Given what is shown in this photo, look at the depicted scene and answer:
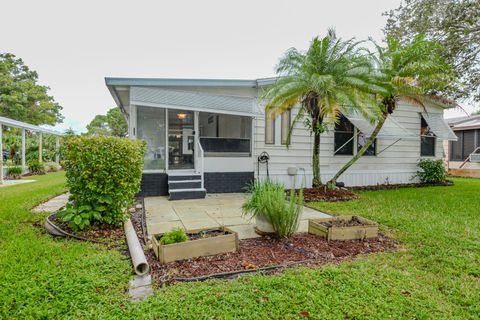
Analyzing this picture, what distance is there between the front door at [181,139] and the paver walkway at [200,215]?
134 cm

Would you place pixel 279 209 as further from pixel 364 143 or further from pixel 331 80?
pixel 364 143

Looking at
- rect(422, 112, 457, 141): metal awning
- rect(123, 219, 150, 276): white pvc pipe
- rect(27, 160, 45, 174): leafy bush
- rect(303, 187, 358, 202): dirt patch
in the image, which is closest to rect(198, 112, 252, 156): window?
rect(303, 187, 358, 202): dirt patch

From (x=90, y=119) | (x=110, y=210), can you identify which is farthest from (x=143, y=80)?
(x=90, y=119)

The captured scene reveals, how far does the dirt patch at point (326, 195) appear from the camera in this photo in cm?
789

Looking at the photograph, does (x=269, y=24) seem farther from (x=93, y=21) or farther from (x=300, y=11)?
(x=93, y=21)

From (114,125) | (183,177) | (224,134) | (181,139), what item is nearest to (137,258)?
(183,177)

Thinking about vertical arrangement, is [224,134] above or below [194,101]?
below

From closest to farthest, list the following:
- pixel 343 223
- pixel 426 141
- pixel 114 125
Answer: pixel 343 223 < pixel 426 141 < pixel 114 125

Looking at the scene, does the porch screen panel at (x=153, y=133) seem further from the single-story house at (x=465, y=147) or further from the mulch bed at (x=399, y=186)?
the single-story house at (x=465, y=147)

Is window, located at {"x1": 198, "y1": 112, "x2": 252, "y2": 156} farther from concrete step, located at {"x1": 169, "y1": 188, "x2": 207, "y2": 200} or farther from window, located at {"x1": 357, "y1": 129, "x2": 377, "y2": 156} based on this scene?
window, located at {"x1": 357, "y1": 129, "x2": 377, "y2": 156}

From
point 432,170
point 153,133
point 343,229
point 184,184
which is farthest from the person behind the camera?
point 432,170

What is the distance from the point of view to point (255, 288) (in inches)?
109

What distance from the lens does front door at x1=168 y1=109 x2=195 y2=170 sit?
28.0ft

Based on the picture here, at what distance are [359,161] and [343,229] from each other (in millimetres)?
7392
